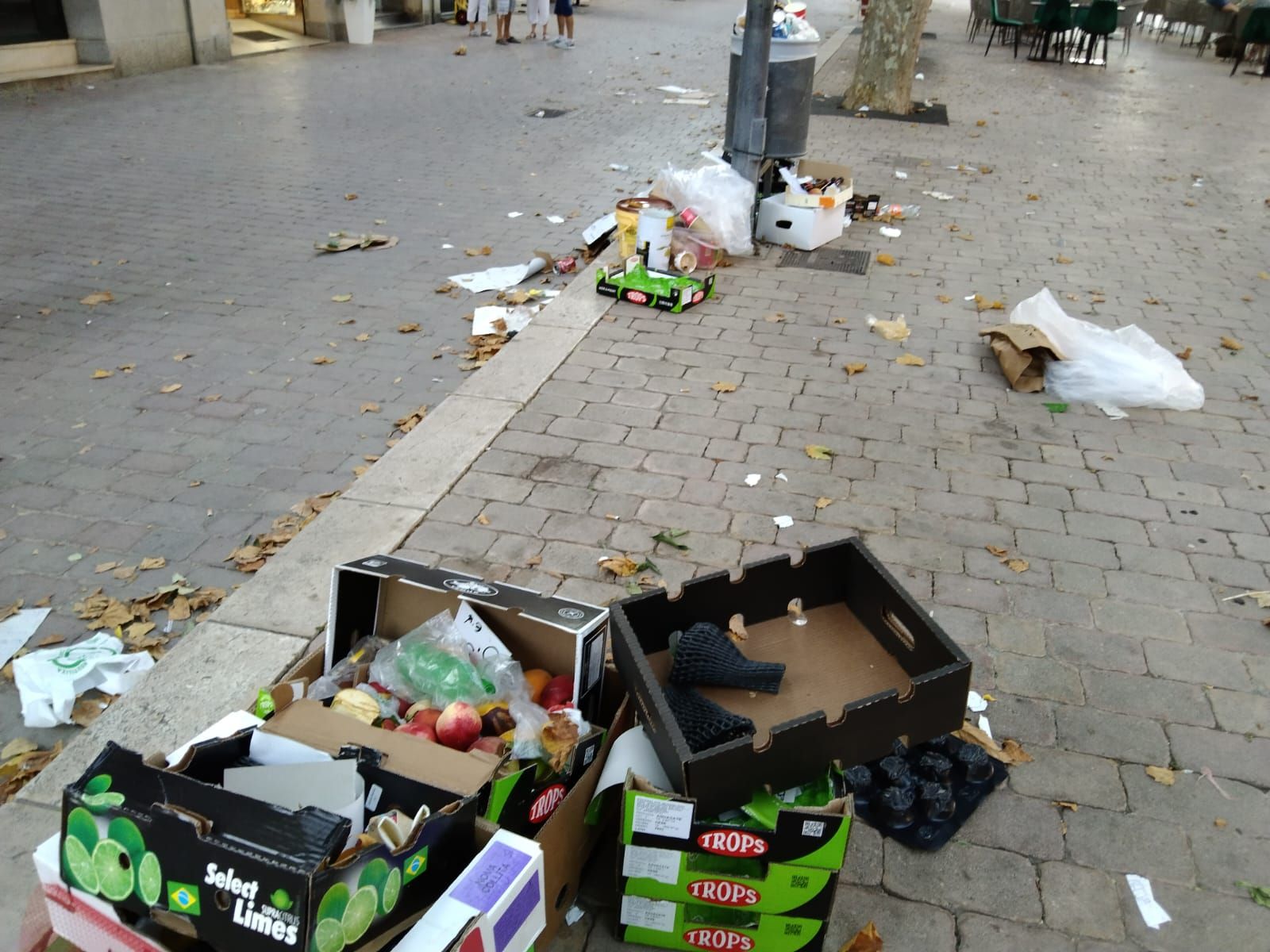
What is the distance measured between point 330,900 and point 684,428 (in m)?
3.19

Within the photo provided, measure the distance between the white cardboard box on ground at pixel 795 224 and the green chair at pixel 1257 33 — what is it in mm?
15810

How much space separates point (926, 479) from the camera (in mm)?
4246

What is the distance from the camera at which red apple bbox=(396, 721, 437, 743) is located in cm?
229

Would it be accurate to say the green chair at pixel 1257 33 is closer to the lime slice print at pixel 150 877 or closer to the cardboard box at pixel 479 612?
the cardboard box at pixel 479 612

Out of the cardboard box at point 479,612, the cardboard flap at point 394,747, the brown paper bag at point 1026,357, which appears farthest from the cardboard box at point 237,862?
the brown paper bag at point 1026,357

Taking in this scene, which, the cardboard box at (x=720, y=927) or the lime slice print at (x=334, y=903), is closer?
the lime slice print at (x=334, y=903)

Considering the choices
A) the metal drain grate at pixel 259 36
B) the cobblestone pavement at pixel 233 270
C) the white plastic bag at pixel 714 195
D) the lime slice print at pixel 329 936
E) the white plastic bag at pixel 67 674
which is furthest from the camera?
the metal drain grate at pixel 259 36

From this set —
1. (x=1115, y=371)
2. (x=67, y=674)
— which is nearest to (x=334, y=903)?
(x=67, y=674)

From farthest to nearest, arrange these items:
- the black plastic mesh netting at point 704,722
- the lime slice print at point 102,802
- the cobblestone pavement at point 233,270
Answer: the cobblestone pavement at point 233,270, the black plastic mesh netting at point 704,722, the lime slice print at point 102,802

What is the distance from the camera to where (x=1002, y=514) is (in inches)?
158

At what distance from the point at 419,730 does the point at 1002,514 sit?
266 centimetres

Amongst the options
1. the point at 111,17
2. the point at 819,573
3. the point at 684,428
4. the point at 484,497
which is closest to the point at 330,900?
the point at 819,573

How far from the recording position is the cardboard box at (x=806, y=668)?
2.16 m

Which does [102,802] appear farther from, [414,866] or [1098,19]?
[1098,19]
